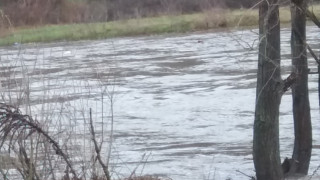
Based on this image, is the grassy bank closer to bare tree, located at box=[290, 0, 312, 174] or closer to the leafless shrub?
bare tree, located at box=[290, 0, 312, 174]

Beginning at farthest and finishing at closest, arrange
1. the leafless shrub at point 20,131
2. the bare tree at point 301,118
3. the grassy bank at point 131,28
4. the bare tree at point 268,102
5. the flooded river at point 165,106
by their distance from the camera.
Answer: the grassy bank at point 131,28
the flooded river at point 165,106
the bare tree at point 301,118
the bare tree at point 268,102
the leafless shrub at point 20,131

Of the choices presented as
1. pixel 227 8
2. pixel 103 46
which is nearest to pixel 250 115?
pixel 103 46

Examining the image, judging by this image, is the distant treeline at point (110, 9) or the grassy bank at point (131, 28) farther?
the distant treeline at point (110, 9)

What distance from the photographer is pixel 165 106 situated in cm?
1933

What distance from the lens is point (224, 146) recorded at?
1413 cm

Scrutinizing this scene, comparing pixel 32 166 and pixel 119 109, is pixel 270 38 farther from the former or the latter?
pixel 119 109

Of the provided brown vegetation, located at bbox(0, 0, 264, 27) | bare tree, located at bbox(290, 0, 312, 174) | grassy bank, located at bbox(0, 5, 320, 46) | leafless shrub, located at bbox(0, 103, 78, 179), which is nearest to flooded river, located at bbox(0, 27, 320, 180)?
leafless shrub, located at bbox(0, 103, 78, 179)

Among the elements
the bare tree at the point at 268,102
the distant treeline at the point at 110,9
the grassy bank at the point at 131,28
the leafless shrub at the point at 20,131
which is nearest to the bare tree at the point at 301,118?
the bare tree at the point at 268,102

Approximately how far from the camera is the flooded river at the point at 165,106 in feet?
35.3

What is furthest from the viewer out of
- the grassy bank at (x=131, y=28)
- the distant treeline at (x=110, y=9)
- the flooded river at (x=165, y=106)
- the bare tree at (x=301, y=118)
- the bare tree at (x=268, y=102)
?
the distant treeline at (x=110, y=9)

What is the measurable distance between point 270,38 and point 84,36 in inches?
1661

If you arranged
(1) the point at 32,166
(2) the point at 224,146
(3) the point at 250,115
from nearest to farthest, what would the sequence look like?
(1) the point at 32,166
(2) the point at 224,146
(3) the point at 250,115

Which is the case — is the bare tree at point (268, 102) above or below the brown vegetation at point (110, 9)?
above

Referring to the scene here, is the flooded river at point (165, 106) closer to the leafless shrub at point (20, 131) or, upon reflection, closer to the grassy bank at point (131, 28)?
the leafless shrub at point (20, 131)
